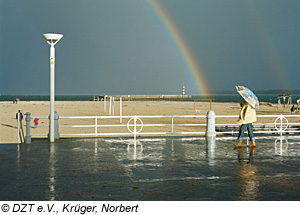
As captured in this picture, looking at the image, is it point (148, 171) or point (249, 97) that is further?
point (249, 97)

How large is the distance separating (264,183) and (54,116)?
31.4 feet

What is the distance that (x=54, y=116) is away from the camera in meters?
15.2

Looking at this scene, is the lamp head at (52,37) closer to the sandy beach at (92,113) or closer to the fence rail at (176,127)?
the fence rail at (176,127)

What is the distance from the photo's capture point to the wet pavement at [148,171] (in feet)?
23.9

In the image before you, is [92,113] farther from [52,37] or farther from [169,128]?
[52,37]

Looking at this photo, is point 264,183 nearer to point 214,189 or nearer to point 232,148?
point 214,189

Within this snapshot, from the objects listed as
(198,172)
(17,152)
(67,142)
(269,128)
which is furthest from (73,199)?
(269,128)

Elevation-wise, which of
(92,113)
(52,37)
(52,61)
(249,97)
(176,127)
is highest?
(52,37)

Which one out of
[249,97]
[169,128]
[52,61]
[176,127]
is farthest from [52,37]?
[176,127]

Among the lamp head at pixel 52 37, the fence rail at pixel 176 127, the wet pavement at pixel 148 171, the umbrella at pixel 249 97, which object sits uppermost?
the lamp head at pixel 52 37

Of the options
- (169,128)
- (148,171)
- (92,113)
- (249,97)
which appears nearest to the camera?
(148,171)

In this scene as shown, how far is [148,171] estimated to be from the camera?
375 inches

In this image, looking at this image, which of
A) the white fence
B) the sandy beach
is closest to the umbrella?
the white fence

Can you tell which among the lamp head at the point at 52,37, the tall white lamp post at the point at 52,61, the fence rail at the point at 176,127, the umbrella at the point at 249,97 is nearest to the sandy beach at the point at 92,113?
the fence rail at the point at 176,127
